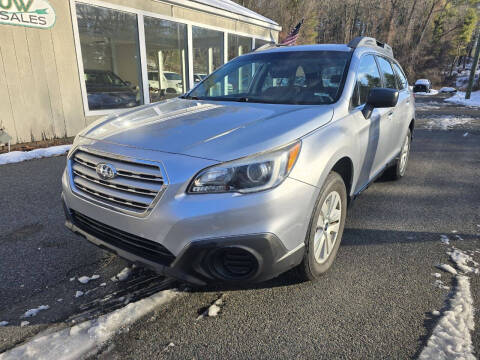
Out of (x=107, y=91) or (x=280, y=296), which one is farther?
(x=107, y=91)

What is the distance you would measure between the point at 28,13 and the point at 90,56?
1.60m

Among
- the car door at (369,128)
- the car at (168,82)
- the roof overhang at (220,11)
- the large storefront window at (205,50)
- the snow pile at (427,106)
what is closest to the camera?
the car door at (369,128)

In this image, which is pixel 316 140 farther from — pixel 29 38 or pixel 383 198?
pixel 29 38

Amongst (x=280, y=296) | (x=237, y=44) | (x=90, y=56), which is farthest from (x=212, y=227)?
(x=237, y=44)

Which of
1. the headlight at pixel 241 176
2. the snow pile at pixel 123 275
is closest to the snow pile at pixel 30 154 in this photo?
the snow pile at pixel 123 275

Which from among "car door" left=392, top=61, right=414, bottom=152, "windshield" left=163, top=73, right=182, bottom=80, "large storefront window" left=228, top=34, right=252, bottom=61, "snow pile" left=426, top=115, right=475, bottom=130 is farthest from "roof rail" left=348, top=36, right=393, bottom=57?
"large storefront window" left=228, top=34, right=252, bottom=61

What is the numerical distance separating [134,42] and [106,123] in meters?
7.00

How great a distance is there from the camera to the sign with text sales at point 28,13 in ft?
19.0

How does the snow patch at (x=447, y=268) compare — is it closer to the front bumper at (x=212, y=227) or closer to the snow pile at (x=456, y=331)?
the snow pile at (x=456, y=331)

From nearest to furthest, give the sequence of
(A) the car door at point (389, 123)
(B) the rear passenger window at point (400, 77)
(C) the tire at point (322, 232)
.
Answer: (C) the tire at point (322, 232) → (A) the car door at point (389, 123) → (B) the rear passenger window at point (400, 77)

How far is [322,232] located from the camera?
2352mm

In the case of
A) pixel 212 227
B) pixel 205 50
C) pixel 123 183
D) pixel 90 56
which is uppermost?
pixel 205 50

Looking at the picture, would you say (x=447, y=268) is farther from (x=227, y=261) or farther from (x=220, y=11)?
(x=220, y=11)

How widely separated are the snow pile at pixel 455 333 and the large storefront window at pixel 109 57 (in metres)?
7.70
